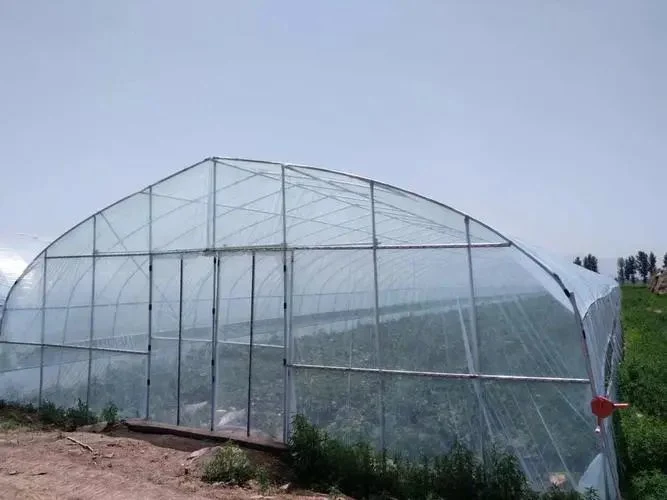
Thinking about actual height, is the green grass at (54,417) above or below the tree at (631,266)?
below

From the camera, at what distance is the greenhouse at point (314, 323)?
7.20 metres

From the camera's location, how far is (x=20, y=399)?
1236 centimetres

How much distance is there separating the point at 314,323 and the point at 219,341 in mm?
1786

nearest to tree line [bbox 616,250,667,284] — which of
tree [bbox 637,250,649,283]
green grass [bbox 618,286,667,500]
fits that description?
tree [bbox 637,250,649,283]

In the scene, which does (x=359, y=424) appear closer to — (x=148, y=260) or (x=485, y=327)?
(x=485, y=327)

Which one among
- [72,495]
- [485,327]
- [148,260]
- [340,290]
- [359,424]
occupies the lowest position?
[72,495]

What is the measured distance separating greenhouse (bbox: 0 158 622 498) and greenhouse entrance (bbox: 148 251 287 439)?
0.03 m

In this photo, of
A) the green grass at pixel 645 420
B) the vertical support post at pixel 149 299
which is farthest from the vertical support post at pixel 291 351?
the green grass at pixel 645 420

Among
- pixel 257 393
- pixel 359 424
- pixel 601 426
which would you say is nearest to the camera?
pixel 601 426

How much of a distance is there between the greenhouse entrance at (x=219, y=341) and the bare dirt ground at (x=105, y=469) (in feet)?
2.50

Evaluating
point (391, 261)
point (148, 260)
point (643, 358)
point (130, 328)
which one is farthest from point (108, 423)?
point (643, 358)

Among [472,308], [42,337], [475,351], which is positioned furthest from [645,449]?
[42,337]

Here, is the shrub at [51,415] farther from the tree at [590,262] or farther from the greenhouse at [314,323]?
the tree at [590,262]

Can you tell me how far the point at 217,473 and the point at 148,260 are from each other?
4801mm
